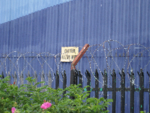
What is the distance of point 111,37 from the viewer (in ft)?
21.5

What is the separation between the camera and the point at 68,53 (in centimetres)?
714

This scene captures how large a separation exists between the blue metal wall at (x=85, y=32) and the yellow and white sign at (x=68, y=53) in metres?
0.14

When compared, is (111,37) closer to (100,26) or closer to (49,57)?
(100,26)

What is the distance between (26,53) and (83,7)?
2.67 meters

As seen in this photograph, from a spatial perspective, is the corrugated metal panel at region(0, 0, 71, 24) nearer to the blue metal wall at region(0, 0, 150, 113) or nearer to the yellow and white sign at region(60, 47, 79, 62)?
the blue metal wall at region(0, 0, 150, 113)

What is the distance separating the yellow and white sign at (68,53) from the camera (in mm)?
7051

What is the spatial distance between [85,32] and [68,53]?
873 millimetres

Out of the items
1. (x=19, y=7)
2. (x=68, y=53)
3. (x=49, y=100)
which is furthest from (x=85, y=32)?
(x=49, y=100)

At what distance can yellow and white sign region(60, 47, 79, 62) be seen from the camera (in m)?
7.05

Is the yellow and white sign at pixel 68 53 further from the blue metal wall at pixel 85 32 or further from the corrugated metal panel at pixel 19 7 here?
the corrugated metal panel at pixel 19 7

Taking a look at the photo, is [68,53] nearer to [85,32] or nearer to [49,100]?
[85,32]

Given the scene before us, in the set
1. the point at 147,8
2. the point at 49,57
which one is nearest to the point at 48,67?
the point at 49,57

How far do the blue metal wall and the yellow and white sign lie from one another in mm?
141

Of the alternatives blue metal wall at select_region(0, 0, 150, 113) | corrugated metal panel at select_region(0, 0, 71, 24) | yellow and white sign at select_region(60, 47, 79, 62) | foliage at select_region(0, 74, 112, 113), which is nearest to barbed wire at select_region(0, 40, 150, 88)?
blue metal wall at select_region(0, 0, 150, 113)
